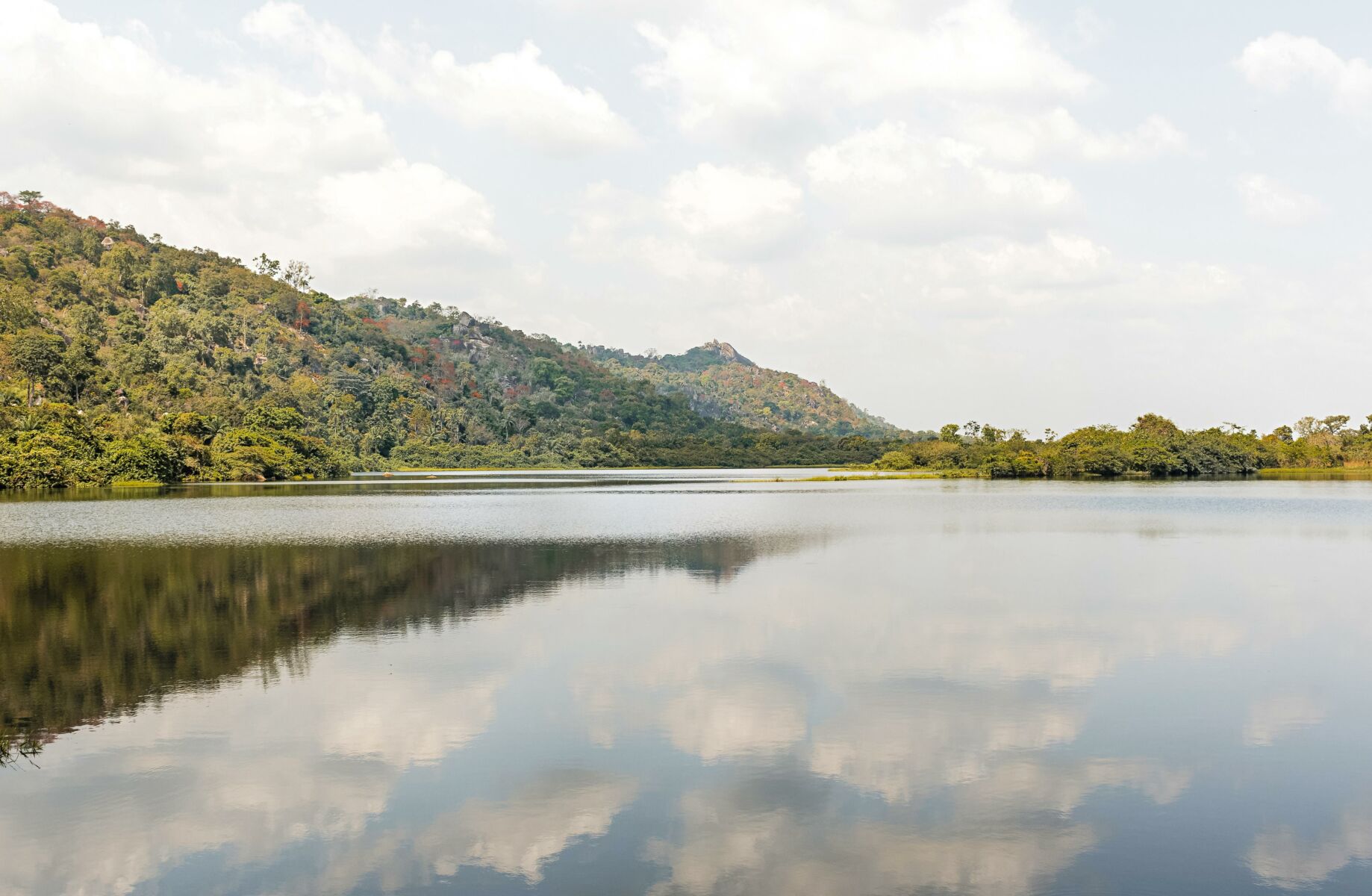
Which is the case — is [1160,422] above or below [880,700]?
above

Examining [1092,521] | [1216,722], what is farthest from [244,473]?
[1216,722]

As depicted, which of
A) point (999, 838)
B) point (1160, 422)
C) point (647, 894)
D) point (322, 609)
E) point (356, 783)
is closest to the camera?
point (647, 894)

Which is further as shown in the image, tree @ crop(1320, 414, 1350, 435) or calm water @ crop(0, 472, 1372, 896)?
tree @ crop(1320, 414, 1350, 435)

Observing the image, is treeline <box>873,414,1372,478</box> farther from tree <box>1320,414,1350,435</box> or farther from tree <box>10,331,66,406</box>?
tree <box>10,331,66,406</box>

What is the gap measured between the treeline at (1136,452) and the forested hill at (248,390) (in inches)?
1743

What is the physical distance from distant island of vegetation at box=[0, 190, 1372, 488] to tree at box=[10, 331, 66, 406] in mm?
176

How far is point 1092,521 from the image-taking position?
1550 inches

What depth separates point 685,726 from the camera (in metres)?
11.2

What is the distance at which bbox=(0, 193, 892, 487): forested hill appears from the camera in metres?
77.3

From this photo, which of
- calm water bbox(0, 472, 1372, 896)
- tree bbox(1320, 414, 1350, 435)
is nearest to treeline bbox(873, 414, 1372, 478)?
tree bbox(1320, 414, 1350, 435)

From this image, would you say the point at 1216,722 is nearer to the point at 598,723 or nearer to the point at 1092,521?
the point at 598,723

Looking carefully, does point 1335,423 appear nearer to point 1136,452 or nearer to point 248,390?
point 1136,452

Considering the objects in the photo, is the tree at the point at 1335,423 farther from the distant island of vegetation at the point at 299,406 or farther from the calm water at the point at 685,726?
the calm water at the point at 685,726

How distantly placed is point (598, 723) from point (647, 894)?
4.22 m
